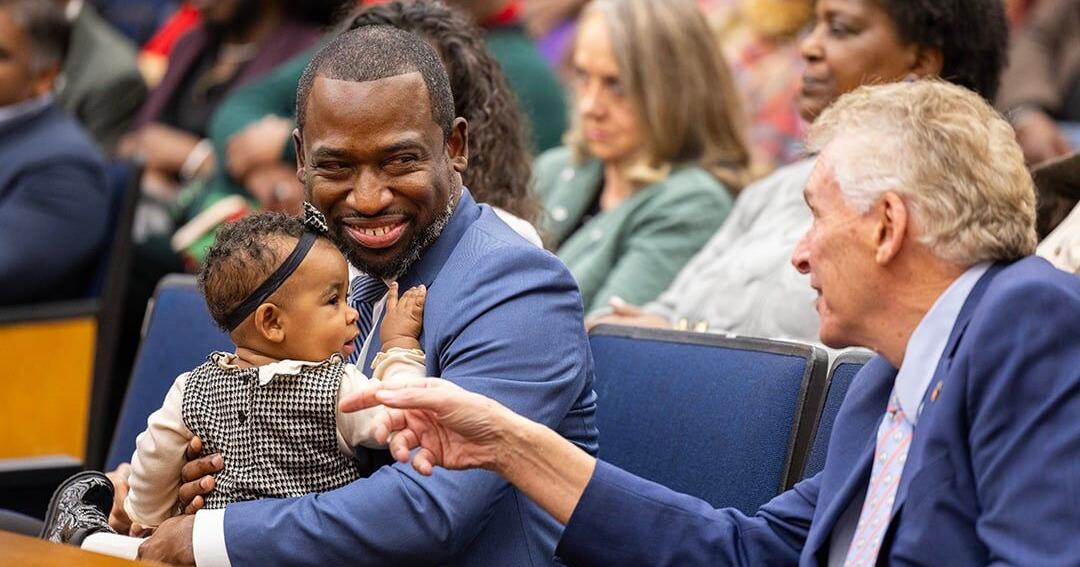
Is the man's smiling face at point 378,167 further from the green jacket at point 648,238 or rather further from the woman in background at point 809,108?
the green jacket at point 648,238

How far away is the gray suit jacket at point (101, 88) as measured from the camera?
252 inches

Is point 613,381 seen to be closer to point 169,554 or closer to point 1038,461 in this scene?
point 169,554

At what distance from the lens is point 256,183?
17.8ft

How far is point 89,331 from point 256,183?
1.20 metres

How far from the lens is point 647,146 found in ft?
14.4

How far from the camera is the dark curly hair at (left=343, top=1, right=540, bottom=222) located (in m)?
3.10

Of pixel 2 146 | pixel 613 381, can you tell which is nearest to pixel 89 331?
pixel 2 146

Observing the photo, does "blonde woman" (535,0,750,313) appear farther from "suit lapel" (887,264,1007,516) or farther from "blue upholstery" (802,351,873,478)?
"suit lapel" (887,264,1007,516)

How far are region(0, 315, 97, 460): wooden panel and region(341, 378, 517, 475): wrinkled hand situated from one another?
247 cm

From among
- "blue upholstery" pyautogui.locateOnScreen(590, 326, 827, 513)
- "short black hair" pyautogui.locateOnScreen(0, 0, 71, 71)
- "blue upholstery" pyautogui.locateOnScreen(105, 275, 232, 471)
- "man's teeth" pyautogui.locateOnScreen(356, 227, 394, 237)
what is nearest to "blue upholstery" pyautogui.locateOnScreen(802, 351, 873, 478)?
"blue upholstery" pyautogui.locateOnScreen(590, 326, 827, 513)

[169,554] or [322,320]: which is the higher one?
[322,320]

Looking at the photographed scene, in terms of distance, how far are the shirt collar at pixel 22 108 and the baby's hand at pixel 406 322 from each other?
292 centimetres

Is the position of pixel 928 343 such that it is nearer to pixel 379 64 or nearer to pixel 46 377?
pixel 379 64

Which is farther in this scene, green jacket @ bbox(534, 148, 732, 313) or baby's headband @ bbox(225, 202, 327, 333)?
green jacket @ bbox(534, 148, 732, 313)
